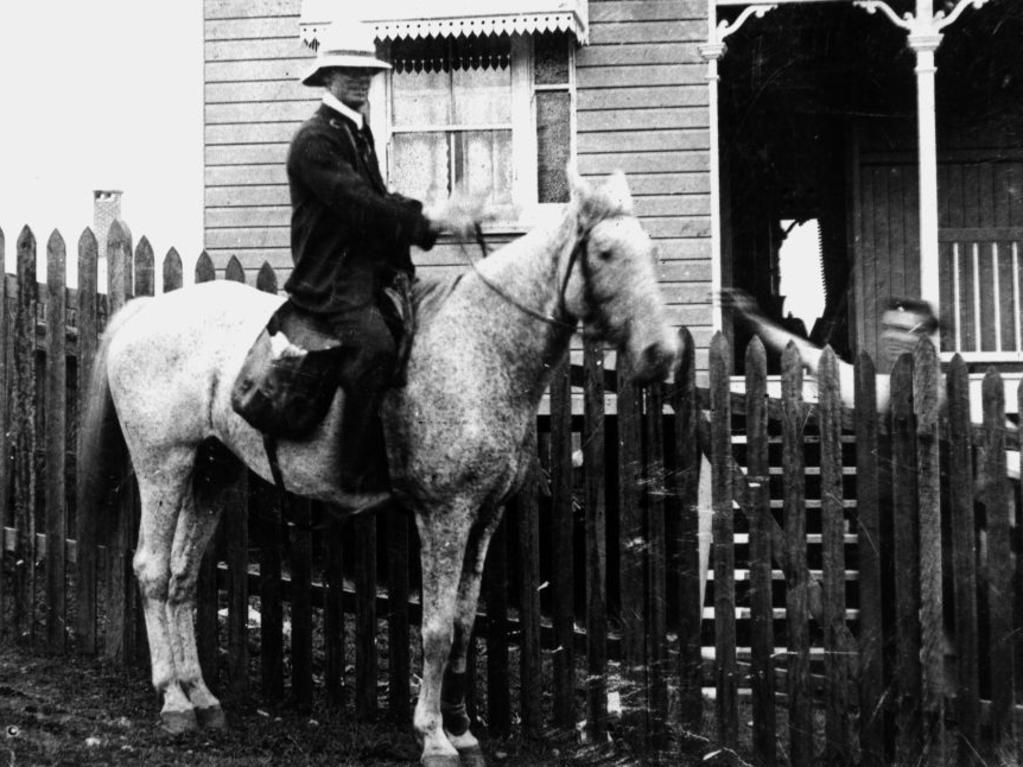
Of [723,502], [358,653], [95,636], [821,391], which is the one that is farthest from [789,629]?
[95,636]

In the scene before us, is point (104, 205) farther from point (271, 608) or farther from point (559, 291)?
point (559, 291)

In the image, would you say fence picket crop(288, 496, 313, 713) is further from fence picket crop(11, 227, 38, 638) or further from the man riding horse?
fence picket crop(11, 227, 38, 638)

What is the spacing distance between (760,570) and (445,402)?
1.65 meters

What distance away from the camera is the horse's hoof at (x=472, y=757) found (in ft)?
18.2

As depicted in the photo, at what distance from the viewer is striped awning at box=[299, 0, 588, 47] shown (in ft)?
34.5

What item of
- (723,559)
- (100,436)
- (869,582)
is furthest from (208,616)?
(869,582)

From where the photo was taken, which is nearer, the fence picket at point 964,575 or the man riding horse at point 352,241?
the man riding horse at point 352,241

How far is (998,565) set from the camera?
5395 millimetres

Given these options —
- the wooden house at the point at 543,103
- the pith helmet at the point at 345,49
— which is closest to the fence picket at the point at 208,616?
the pith helmet at the point at 345,49

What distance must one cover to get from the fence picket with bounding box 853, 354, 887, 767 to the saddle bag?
2337mm

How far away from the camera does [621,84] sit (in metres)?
11.0

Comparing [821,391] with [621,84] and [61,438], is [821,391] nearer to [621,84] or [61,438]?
[61,438]

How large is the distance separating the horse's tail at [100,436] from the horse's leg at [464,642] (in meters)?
2.20

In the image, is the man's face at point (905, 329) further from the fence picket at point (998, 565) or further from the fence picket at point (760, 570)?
the fence picket at point (760, 570)
